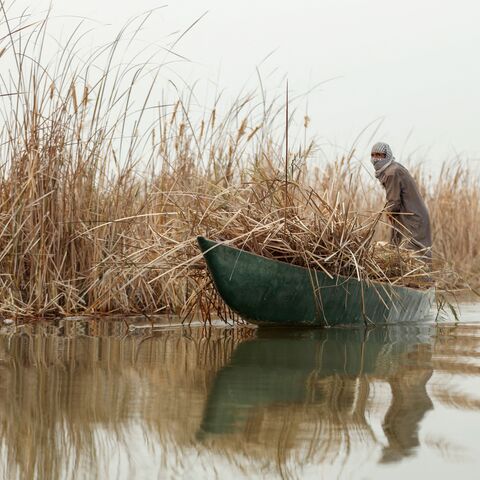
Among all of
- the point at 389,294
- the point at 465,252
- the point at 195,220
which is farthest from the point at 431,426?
the point at 465,252

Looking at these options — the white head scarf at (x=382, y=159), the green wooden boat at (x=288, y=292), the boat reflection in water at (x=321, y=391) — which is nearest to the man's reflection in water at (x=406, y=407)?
the boat reflection in water at (x=321, y=391)

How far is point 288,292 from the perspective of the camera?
7.26 m

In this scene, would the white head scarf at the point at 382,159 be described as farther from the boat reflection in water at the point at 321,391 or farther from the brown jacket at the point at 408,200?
the boat reflection in water at the point at 321,391

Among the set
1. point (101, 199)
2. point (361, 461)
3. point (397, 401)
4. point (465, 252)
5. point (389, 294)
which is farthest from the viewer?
point (465, 252)

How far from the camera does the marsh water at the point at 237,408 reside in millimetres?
2986

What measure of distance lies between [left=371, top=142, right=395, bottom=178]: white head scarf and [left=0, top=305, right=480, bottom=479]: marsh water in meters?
3.21

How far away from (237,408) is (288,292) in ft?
10.9

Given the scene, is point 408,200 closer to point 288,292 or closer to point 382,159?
point 382,159

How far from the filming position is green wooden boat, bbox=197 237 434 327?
7.00 m

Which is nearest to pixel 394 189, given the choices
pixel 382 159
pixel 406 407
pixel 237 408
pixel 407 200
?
pixel 407 200

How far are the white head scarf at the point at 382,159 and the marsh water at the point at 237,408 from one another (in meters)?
3.21

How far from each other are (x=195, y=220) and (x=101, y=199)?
142 cm

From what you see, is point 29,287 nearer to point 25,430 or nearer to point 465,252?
point 25,430

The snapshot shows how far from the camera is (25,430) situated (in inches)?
136
